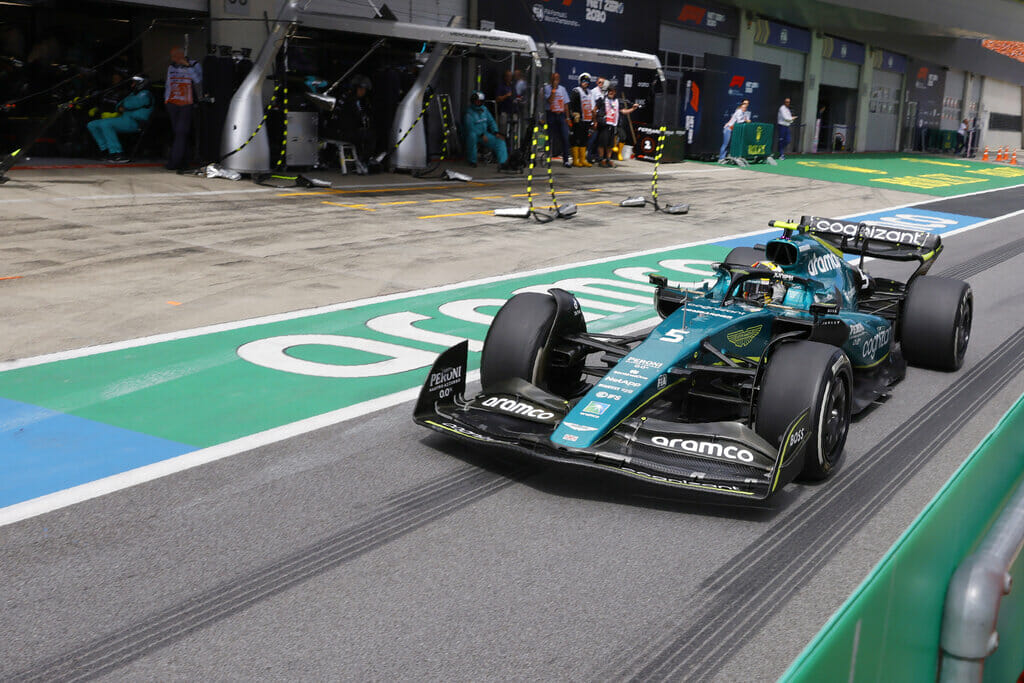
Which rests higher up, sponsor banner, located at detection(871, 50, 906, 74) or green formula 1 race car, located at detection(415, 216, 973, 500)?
sponsor banner, located at detection(871, 50, 906, 74)

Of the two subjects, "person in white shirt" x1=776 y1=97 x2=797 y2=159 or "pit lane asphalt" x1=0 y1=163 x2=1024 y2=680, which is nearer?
"pit lane asphalt" x1=0 y1=163 x2=1024 y2=680

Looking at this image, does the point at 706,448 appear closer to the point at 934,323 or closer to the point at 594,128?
the point at 934,323

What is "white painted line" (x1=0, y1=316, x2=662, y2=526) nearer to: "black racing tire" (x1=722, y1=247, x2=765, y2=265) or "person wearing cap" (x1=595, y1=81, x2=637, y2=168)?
"black racing tire" (x1=722, y1=247, x2=765, y2=265)

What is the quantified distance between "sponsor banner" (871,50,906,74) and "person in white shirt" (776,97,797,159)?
516 inches

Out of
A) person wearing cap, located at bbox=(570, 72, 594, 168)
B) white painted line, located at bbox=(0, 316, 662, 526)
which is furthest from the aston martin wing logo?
person wearing cap, located at bbox=(570, 72, 594, 168)

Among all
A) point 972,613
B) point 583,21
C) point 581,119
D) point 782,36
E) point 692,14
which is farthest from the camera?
point 782,36

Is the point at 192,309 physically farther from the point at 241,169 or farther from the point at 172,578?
the point at 241,169

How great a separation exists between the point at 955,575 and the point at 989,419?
15.5 ft

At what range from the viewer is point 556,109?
24.1 m

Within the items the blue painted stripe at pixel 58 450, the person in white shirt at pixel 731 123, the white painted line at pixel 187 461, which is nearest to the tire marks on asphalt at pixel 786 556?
the white painted line at pixel 187 461

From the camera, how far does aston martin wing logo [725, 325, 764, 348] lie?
604 cm

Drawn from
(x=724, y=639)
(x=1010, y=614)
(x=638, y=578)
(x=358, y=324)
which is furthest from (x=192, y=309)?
(x=1010, y=614)

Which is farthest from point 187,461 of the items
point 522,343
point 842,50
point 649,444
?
point 842,50

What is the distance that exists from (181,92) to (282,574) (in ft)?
49.0
